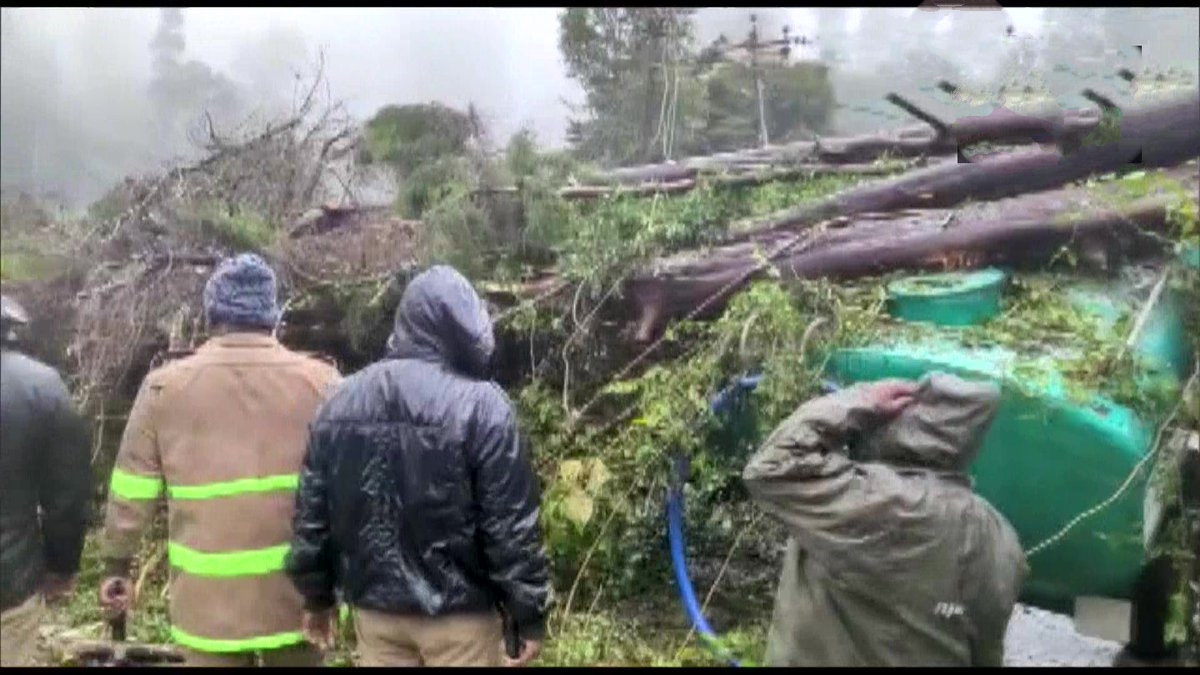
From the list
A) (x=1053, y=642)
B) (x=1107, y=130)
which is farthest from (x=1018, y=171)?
(x=1053, y=642)

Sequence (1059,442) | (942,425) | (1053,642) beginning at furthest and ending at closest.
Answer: (1053,642) < (1059,442) < (942,425)

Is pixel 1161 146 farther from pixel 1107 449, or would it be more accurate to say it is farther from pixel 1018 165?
pixel 1107 449

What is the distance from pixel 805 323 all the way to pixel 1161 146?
1211 mm

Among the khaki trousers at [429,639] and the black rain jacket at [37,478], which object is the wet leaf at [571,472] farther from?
the black rain jacket at [37,478]

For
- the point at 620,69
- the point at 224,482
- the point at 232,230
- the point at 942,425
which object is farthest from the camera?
the point at 232,230

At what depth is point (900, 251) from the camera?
423cm

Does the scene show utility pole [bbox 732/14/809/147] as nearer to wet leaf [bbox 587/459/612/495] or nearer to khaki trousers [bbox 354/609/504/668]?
wet leaf [bbox 587/459/612/495]

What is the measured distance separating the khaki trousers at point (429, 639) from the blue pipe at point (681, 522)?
92 cm

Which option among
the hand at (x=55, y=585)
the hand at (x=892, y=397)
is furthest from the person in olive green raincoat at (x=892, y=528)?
the hand at (x=55, y=585)

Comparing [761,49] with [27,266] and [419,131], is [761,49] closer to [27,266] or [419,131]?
[419,131]

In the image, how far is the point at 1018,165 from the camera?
13.9ft

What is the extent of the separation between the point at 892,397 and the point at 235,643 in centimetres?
178

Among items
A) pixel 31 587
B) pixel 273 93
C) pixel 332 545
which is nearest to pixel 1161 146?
pixel 332 545

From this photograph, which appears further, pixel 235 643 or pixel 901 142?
pixel 901 142
